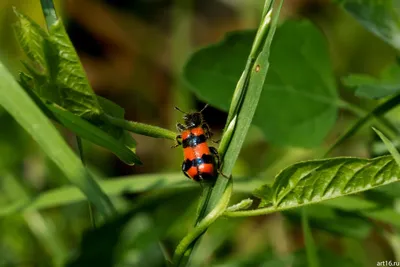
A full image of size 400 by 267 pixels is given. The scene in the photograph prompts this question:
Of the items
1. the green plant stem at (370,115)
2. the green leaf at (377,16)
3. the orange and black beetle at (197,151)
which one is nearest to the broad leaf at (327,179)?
the orange and black beetle at (197,151)

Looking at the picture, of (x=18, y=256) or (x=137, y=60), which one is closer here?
(x=18, y=256)

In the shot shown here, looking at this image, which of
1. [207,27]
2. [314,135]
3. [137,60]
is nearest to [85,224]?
[314,135]

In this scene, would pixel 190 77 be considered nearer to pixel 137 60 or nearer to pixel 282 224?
pixel 282 224

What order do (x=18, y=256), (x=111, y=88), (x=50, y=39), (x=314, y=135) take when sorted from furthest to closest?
(x=111, y=88) < (x=18, y=256) < (x=314, y=135) < (x=50, y=39)

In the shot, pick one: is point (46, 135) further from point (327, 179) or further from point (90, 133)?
point (327, 179)

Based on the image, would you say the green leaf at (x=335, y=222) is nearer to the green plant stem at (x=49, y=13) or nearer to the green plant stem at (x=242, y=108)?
the green plant stem at (x=242, y=108)

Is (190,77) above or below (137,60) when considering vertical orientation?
above

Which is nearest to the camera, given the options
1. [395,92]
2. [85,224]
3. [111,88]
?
[395,92]
